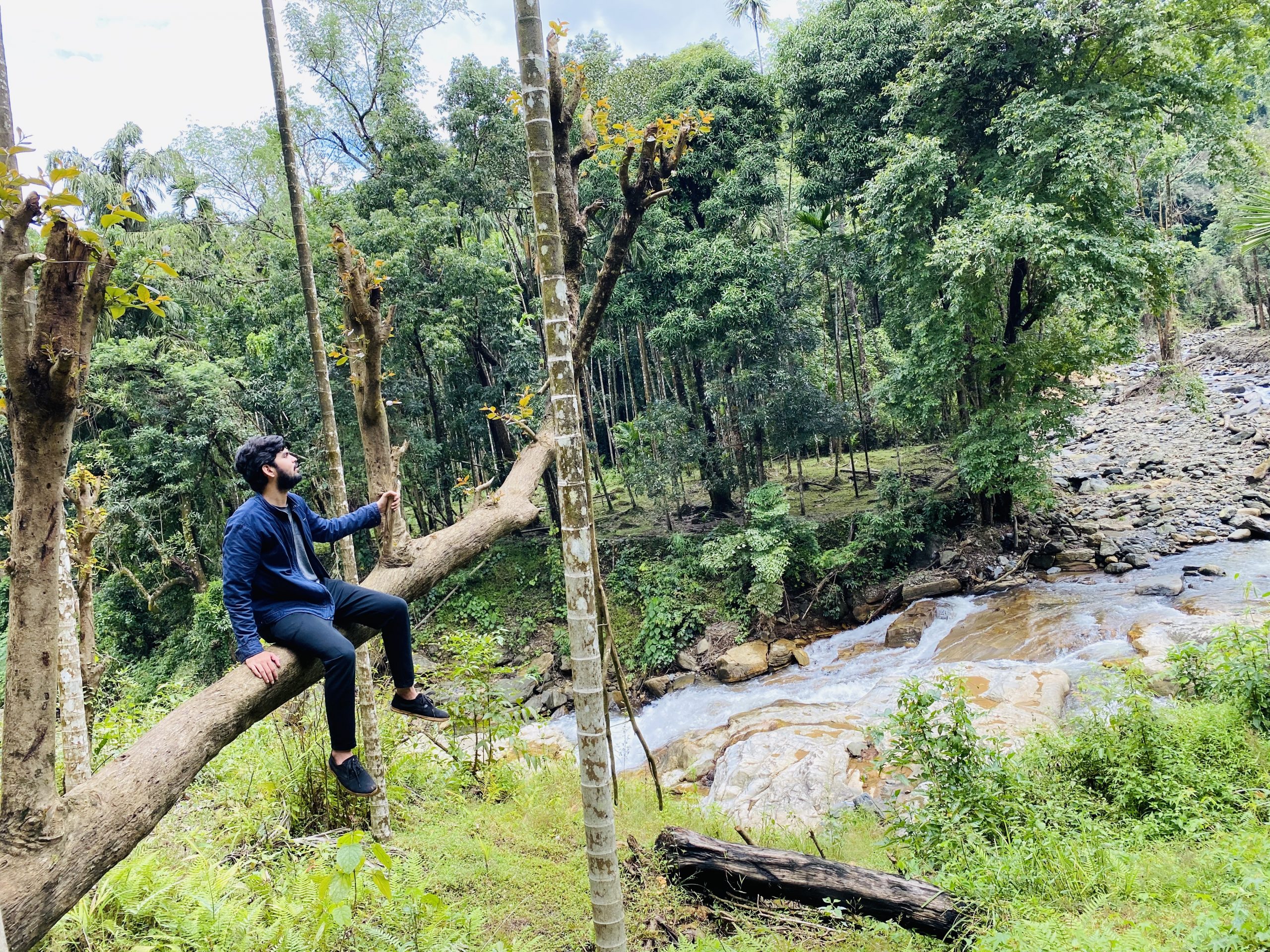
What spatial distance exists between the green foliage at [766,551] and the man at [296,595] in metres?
8.88

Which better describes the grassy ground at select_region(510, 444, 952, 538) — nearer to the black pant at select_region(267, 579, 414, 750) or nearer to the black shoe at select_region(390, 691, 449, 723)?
the black shoe at select_region(390, 691, 449, 723)

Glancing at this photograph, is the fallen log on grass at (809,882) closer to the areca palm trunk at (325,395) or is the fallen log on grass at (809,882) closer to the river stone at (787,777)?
the areca palm trunk at (325,395)

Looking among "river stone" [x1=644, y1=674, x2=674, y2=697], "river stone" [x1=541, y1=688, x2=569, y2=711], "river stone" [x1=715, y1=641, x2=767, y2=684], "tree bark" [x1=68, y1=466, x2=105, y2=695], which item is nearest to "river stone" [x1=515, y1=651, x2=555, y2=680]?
"river stone" [x1=541, y1=688, x2=569, y2=711]

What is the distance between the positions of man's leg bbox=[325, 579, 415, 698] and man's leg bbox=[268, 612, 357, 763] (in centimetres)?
14

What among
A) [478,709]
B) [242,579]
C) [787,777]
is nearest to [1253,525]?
[787,777]

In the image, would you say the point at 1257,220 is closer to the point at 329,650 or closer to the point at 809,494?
the point at 329,650

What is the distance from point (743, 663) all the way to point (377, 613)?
8807 mm

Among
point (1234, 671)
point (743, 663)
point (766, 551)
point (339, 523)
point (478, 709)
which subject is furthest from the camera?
point (766, 551)

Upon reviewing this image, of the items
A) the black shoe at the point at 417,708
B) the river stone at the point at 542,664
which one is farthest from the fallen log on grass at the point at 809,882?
the river stone at the point at 542,664

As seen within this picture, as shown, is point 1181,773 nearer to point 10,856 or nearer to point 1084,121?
point 10,856

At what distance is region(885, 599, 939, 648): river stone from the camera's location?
1056 centimetres

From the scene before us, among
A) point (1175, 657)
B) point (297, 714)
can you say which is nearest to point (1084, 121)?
point (1175, 657)

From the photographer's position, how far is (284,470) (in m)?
2.85

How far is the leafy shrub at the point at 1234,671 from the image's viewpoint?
4777mm
